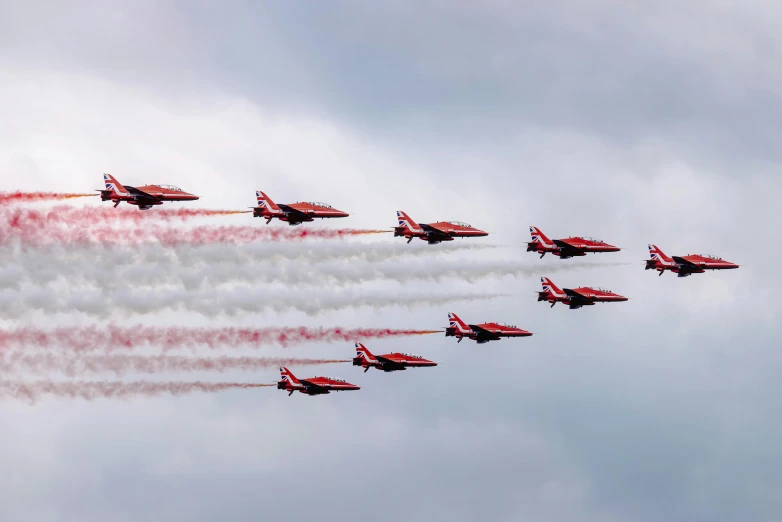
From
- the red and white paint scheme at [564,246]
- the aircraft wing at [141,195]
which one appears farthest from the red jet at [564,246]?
A: the aircraft wing at [141,195]

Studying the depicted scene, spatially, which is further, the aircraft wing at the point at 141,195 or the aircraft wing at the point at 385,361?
the aircraft wing at the point at 385,361

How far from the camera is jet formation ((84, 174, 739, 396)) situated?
371 ft

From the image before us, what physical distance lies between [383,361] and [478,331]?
9.69 m

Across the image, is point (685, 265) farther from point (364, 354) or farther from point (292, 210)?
point (292, 210)

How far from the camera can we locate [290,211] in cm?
11306

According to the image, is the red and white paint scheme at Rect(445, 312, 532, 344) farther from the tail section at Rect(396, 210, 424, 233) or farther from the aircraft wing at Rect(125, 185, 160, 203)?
the aircraft wing at Rect(125, 185, 160, 203)

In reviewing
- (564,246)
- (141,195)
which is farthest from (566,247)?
(141,195)

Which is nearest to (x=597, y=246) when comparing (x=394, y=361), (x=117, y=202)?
(x=394, y=361)

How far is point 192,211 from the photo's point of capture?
113875mm

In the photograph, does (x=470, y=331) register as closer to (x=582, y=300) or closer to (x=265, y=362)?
(x=582, y=300)

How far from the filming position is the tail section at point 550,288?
4833 inches

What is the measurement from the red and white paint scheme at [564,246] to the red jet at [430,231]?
248 inches

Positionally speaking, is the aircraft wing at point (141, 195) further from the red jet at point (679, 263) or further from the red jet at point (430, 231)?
the red jet at point (679, 263)

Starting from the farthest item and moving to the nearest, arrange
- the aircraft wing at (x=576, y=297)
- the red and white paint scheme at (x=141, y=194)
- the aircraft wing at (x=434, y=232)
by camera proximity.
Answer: the aircraft wing at (x=576, y=297)
the aircraft wing at (x=434, y=232)
the red and white paint scheme at (x=141, y=194)
